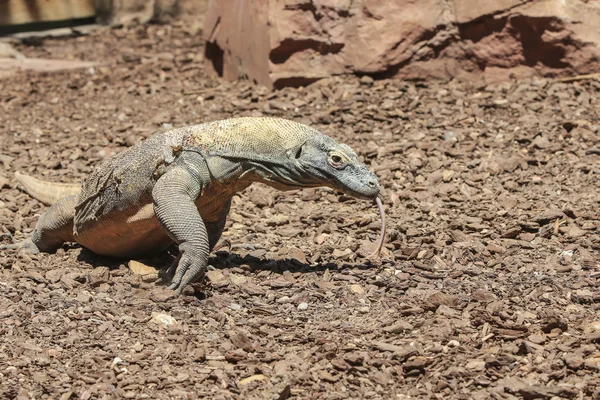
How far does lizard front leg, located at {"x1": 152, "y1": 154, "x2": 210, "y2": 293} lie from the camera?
596 cm

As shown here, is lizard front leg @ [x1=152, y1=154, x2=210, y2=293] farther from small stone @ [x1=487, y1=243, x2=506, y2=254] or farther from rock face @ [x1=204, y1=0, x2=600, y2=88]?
rock face @ [x1=204, y1=0, x2=600, y2=88]

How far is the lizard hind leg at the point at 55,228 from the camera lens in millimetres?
7070

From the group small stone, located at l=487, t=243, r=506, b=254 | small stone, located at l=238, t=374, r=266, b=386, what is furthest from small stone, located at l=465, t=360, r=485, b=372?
small stone, located at l=487, t=243, r=506, b=254

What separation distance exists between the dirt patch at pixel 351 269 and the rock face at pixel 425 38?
0.88ft

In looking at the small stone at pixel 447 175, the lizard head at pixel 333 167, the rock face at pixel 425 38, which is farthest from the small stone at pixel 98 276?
the rock face at pixel 425 38

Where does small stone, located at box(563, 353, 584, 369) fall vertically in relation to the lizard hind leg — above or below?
above

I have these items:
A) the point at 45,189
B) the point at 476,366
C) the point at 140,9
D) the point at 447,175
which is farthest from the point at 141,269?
the point at 140,9

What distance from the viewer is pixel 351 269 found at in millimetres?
6797

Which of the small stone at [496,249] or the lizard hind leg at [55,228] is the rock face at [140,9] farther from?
the small stone at [496,249]

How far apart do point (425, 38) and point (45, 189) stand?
4614 millimetres

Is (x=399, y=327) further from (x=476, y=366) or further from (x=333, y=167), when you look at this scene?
(x=333, y=167)


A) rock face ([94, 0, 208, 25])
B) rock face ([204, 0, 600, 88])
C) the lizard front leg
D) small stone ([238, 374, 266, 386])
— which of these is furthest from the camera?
rock face ([94, 0, 208, 25])

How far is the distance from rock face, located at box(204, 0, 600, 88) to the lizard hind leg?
4.26 m

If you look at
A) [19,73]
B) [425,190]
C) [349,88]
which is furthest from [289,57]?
[19,73]
